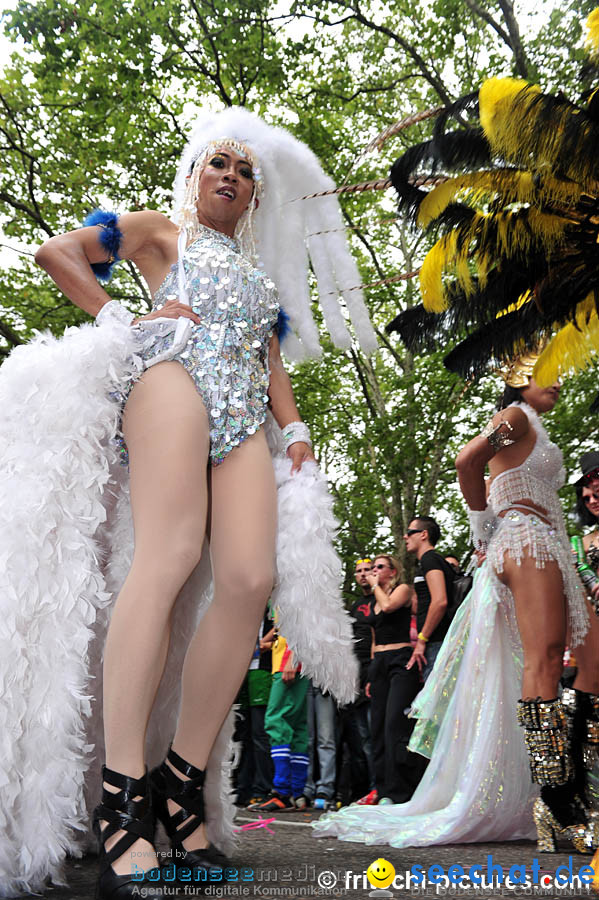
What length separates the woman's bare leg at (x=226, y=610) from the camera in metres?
2.24

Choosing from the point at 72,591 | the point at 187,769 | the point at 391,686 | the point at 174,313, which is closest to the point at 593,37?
the point at 174,313

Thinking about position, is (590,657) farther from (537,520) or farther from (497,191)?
(497,191)

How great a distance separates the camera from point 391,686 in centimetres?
591

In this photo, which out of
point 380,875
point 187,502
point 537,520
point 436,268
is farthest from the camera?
point 436,268

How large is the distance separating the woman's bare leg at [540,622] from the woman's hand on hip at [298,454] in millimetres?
1345

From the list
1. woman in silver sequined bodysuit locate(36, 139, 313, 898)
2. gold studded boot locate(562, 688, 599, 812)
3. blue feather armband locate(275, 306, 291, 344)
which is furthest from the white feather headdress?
gold studded boot locate(562, 688, 599, 812)

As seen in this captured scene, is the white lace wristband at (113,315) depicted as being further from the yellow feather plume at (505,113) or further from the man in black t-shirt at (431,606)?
the man in black t-shirt at (431,606)

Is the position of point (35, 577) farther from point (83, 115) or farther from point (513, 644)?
point (83, 115)

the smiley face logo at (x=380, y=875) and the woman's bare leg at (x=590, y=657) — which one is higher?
the woman's bare leg at (x=590, y=657)

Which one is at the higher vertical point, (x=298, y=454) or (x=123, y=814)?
(x=298, y=454)

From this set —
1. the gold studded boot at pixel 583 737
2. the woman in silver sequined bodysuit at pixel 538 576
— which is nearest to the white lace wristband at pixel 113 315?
the woman in silver sequined bodysuit at pixel 538 576

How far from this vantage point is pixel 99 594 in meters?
2.19

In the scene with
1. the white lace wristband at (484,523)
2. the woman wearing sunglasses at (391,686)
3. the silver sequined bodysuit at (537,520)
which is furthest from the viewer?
the woman wearing sunglasses at (391,686)

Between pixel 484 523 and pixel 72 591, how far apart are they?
215 cm
